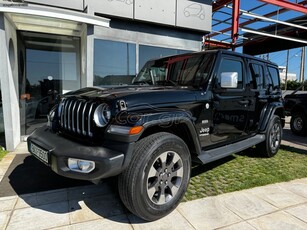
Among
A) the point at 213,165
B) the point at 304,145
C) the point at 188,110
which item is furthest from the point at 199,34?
the point at 188,110

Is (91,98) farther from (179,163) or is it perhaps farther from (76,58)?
(76,58)

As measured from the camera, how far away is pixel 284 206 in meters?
2.98

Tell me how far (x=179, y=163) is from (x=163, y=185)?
32 centimetres

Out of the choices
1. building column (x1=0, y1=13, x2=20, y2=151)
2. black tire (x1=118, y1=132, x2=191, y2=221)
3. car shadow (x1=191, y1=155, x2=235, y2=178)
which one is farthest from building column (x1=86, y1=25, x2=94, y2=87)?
black tire (x1=118, y1=132, x2=191, y2=221)

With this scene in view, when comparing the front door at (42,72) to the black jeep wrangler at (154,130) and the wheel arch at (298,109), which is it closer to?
the black jeep wrangler at (154,130)

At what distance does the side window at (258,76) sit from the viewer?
4.30 meters

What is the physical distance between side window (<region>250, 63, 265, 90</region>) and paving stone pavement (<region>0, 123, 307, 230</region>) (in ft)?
6.26

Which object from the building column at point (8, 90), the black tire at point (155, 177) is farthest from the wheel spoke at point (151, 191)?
the building column at point (8, 90)

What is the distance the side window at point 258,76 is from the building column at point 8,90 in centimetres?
479

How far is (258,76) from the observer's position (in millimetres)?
4453

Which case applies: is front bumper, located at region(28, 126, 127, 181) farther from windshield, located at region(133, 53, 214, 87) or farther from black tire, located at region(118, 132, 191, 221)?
windshield, located at region(133, 53, 214, 87)

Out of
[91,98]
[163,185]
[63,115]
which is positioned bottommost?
[163,185]

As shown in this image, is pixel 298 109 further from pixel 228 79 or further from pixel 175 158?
pixel 175 158

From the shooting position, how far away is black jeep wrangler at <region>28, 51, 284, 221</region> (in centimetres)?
230
